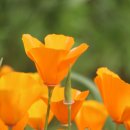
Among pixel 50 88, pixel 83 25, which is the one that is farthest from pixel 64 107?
pixel 83 25

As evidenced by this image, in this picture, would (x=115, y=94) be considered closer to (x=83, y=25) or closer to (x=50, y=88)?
(x=50, y=88)

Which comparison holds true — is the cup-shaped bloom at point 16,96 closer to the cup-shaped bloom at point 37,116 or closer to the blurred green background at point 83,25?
the cup-shaped bloom at point 37,116

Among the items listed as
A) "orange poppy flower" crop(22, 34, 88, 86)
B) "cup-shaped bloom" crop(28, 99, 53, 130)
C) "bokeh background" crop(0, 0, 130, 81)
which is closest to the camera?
"orange poppy flower" crop(22, 34, 88, 86)

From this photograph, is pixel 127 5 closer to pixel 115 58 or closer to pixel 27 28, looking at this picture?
pixel 115 58

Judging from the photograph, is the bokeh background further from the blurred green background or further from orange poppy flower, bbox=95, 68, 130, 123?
orange poppy flower, bbox=95, 68, 130, 123

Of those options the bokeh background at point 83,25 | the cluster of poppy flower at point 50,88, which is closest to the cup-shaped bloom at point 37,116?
the cluster of poppy flower at point 50,88

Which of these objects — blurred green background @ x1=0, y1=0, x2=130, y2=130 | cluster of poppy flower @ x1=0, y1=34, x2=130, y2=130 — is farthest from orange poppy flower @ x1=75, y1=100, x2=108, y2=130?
blurred green background @ x1=0, y1=0, x2=130, y2=130

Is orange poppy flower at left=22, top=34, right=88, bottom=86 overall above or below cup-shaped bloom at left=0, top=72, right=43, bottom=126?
above
